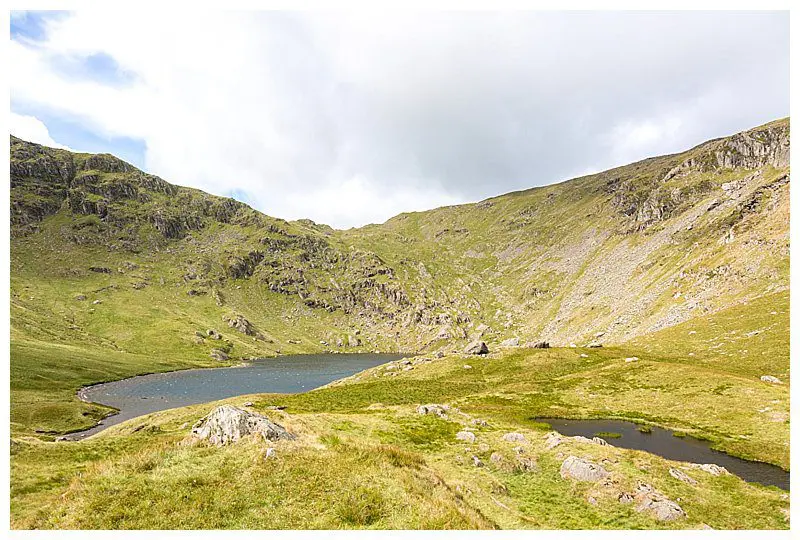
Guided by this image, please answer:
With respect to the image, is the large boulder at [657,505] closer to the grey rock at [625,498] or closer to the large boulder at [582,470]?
the grey rock at [625,498]

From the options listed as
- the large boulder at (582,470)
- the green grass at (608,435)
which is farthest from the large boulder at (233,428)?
the green grass at (608,435)

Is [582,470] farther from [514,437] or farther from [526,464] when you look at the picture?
[514,437]

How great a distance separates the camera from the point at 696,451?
4341 cm

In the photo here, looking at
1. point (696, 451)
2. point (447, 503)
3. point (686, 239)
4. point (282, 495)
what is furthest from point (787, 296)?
point (282, 495)

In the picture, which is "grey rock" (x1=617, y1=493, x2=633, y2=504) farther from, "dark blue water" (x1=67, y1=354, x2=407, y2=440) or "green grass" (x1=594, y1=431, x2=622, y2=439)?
"dark blue water" (x1=67, y1=354, x2=407, y2=440)

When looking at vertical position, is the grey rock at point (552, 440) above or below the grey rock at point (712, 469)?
above

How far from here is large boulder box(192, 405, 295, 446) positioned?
89.9 ft

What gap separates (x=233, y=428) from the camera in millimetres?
27859

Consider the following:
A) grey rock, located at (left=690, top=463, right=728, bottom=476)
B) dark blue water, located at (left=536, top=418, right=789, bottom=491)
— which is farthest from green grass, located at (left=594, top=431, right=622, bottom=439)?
grey rock, located at (left=690, top=463, right=728, bottom=476)

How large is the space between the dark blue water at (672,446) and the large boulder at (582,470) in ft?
34.4

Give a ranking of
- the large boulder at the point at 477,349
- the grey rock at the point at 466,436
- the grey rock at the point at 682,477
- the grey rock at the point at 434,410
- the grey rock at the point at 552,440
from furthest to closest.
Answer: the large boulder at the point at 477,349 → the grey rock at the point at 434,410 → the grey rock at the point at 466,436 → the grey rock at the point at 552,440 → the grey rock at the point at 682,477

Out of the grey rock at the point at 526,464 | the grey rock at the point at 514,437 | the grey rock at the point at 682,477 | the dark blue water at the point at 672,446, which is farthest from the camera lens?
the grey rock at the point at 514,437

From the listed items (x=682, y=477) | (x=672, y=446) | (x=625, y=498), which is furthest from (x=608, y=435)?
(x=625, y=498)

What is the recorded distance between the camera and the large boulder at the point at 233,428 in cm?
2741
